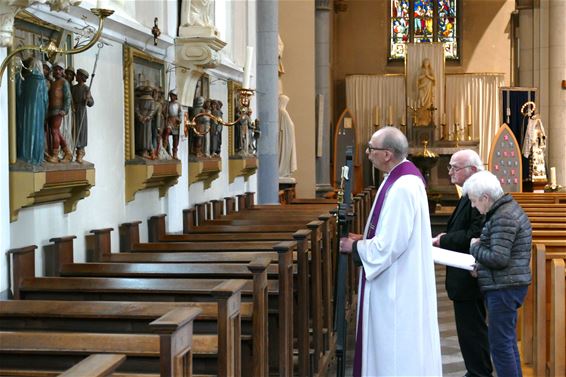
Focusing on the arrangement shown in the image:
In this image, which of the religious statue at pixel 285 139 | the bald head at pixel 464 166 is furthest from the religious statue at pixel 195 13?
the religious statue at pixel 285 139

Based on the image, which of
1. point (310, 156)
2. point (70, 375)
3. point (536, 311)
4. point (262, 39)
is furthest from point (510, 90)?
point (70, 375)

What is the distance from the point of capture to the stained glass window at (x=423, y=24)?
94.0ft

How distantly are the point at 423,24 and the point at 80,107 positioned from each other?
2370 centimetres

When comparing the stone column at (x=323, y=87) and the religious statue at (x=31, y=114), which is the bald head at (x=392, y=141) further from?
the stone column at (x=323, y=87)

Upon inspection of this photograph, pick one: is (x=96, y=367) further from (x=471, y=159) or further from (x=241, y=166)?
(x=241, y=166)

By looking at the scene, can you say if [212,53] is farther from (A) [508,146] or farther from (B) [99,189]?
(A) [508,146]

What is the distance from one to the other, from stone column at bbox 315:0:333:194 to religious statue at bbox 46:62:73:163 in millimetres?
15662

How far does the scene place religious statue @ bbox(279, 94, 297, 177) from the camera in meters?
18.0

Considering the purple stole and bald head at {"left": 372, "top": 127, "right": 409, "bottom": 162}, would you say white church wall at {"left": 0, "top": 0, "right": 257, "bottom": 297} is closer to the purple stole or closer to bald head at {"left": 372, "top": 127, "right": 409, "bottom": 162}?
the purple stole

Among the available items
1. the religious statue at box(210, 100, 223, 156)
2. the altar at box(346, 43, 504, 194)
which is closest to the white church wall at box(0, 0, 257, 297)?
the religious statue at box(210, 100, 223, 156)

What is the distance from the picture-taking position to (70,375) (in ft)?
7.47

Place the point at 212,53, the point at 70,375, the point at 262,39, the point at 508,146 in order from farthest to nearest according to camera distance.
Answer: the point at 508,146, the point at 262,39, the point at 212,53, the point at 70,375

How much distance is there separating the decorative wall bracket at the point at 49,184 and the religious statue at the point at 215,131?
13.8 feet

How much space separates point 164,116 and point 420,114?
17.5m
